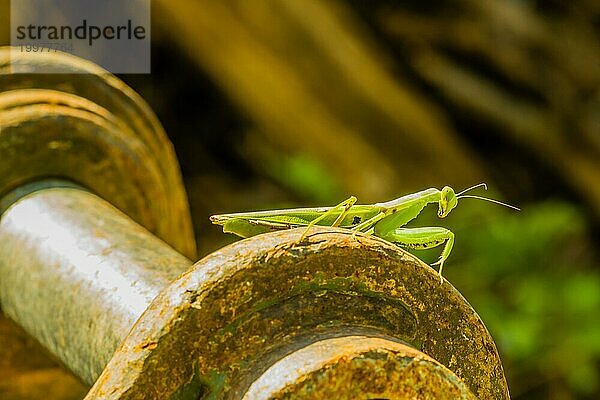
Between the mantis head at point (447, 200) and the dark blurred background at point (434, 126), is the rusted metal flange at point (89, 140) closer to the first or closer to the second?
the mantis head at point (447, 200)

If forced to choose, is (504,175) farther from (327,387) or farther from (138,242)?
(327,387)

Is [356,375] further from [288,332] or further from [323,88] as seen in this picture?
[323,88]

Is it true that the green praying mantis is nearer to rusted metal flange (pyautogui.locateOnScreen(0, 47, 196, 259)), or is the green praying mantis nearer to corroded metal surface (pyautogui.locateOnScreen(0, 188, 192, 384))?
corroded metal surface (pyautogui.locateOnScreen(0, 188, 192, 384))

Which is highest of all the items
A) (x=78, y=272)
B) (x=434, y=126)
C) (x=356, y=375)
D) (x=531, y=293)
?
(x=434, y=126)

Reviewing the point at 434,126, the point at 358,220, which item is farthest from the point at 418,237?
the point at 434,126

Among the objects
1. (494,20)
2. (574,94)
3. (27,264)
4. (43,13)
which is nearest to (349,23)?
(494,20)

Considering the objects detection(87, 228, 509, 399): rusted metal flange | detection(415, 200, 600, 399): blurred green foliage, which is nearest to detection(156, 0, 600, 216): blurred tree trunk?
detection(415, 200, 600, 399): blurred green foliage
